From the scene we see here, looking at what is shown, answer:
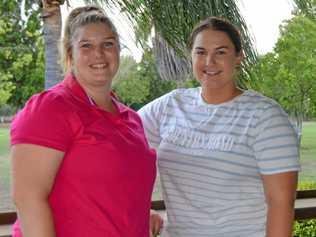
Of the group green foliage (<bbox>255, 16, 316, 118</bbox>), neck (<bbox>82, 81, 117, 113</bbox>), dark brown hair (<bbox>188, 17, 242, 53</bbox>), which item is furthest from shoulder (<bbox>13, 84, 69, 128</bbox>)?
green foliage (<bbox>255, 16, 316, 118</bbox>)

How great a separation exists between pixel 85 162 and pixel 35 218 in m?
0.18

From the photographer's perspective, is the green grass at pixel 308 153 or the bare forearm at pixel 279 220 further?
the green grass at pixel 308 153

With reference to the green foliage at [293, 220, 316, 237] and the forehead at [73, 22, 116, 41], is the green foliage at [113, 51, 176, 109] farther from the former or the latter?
the forehead at [73, 22, 116, 41]

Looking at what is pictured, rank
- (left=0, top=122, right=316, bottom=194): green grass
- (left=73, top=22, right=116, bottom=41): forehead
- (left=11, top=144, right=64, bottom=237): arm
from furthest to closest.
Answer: (left=0, top=122, right=316, bottom=194): green grass → (left=73, top=22, right=116, bottom=41): forehead → (left=11, top=144, right=64, bottom=237): arm

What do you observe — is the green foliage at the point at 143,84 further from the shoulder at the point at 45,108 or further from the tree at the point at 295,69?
the shoulder at the point at 45,108

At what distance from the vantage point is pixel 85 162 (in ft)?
4.67

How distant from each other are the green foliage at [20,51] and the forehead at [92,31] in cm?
186

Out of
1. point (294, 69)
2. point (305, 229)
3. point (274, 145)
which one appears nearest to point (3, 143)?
point (274, 145)

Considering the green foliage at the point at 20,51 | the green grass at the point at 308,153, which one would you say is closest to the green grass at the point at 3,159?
the green foliage at the point at 20,51

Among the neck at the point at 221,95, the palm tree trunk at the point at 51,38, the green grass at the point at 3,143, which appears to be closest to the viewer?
the neck at the point at 221,95

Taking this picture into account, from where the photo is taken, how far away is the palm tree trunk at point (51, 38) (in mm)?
3057

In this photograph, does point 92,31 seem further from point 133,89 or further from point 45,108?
point 133,89

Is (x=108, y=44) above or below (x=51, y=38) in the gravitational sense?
below

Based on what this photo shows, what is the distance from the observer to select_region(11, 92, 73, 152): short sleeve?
136 cm
